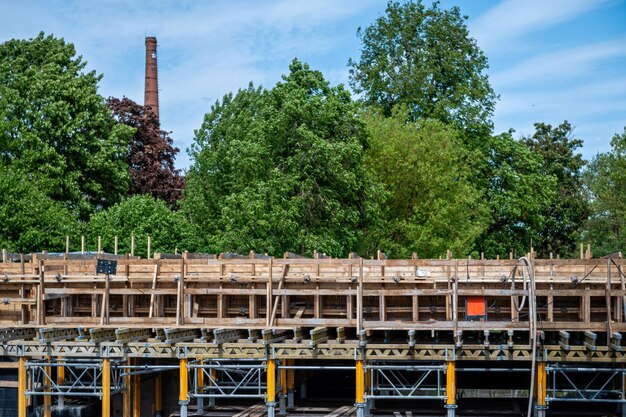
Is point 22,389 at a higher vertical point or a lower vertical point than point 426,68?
lower

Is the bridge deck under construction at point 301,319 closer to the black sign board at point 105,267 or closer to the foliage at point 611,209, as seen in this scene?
the black sign board at point 105,267

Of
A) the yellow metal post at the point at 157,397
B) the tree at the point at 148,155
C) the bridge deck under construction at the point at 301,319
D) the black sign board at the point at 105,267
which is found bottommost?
the yellow metal post at the point at 157,397

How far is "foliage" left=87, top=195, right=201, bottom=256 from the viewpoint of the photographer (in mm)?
54062

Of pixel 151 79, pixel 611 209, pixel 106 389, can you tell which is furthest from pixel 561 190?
pixel 106 389

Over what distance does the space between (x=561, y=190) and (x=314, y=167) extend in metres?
32.2

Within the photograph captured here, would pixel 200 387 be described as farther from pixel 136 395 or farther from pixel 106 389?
pixel 106 389

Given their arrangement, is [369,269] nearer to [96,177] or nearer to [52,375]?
[52,375]

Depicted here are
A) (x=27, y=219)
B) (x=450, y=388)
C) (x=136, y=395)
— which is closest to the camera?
(x=450, y=388)

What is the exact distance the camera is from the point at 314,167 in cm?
4922

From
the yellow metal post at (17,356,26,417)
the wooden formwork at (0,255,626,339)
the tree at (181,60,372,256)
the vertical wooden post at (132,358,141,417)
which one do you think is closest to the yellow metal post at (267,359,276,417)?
the wooden formwork at (0,255,626,339)

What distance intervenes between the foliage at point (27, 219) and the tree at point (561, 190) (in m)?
33.7

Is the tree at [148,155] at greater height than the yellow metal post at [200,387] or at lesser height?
greater

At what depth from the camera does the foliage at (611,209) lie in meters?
68.8

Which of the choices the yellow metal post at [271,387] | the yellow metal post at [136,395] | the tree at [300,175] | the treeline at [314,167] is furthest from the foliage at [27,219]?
the yellow metal post at [271,387]
